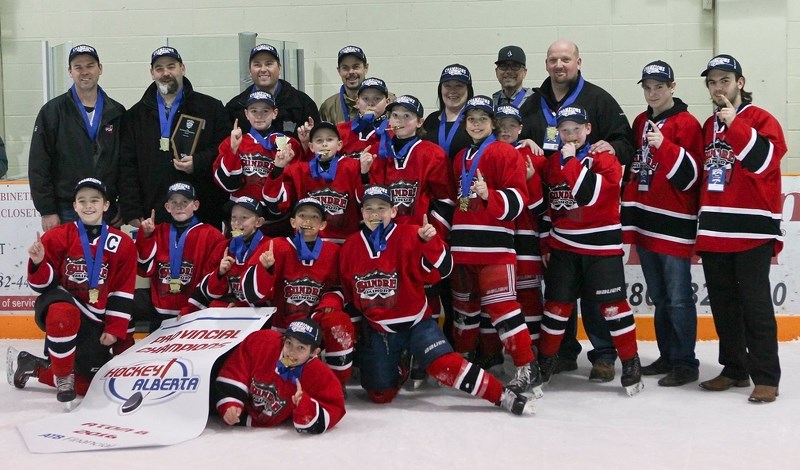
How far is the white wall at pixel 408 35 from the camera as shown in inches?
257

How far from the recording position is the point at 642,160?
4.30m

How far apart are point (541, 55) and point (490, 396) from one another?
3.51 metres

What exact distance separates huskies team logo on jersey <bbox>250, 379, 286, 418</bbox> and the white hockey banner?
19 cm

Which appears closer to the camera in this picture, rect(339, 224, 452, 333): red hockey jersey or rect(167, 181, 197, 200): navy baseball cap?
rect(339, 224, 452, 333): red hockey jersey

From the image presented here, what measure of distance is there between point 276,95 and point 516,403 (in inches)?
82.3

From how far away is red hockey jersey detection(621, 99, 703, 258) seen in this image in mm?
4141

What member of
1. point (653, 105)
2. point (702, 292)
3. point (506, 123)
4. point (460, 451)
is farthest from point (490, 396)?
point (702, 292)

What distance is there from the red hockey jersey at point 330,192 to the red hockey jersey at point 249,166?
101 millimetres

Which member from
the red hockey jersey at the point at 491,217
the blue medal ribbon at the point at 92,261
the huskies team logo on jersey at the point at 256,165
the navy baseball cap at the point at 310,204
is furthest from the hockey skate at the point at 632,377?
the blue medal ribbon at the point at 92,261

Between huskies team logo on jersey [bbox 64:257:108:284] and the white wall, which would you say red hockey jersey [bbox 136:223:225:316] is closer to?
huskies team logo on jersey [bbox 64:257:108:284]

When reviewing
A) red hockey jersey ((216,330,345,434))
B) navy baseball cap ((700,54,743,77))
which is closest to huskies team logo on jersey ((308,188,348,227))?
red hockey jersey ((216,330,345,434))

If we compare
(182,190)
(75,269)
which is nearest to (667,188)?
(182,190)

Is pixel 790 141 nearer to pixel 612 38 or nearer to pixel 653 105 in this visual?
pixel 612 38

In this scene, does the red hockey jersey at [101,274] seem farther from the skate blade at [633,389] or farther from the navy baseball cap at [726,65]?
the navy baseball cap at [726,65]
